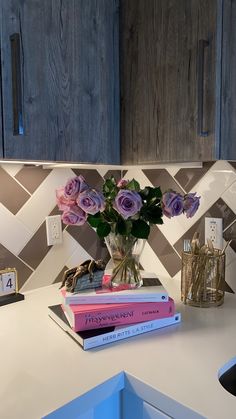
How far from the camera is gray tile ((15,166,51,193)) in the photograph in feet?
3.92

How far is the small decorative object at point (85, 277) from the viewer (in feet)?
3.15

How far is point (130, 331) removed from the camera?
0.88 meters

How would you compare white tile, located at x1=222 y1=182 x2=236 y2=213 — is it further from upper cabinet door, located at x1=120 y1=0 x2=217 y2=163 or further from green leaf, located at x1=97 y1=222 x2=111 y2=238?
green leaf, located at x1=97 y1=222 x2=111 y2=238

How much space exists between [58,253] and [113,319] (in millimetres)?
511

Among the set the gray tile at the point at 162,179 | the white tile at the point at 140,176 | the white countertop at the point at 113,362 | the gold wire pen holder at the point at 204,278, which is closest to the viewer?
the white countertop at the point at 113,362

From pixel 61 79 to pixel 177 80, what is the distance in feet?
1.07

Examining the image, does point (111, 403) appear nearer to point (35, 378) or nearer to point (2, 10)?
point (35, 378)

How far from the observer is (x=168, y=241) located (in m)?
1.37

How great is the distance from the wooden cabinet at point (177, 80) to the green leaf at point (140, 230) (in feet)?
0.68

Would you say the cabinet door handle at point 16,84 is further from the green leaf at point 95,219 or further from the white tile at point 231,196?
the white tile at point 231,196

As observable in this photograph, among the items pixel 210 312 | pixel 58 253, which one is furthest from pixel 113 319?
pixel 58 253

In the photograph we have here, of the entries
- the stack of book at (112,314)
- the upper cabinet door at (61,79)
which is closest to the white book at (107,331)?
the stack of book at (112,314)

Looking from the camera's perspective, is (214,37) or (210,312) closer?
(214,37)

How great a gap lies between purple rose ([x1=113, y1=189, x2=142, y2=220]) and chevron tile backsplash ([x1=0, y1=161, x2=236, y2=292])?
43 cm
